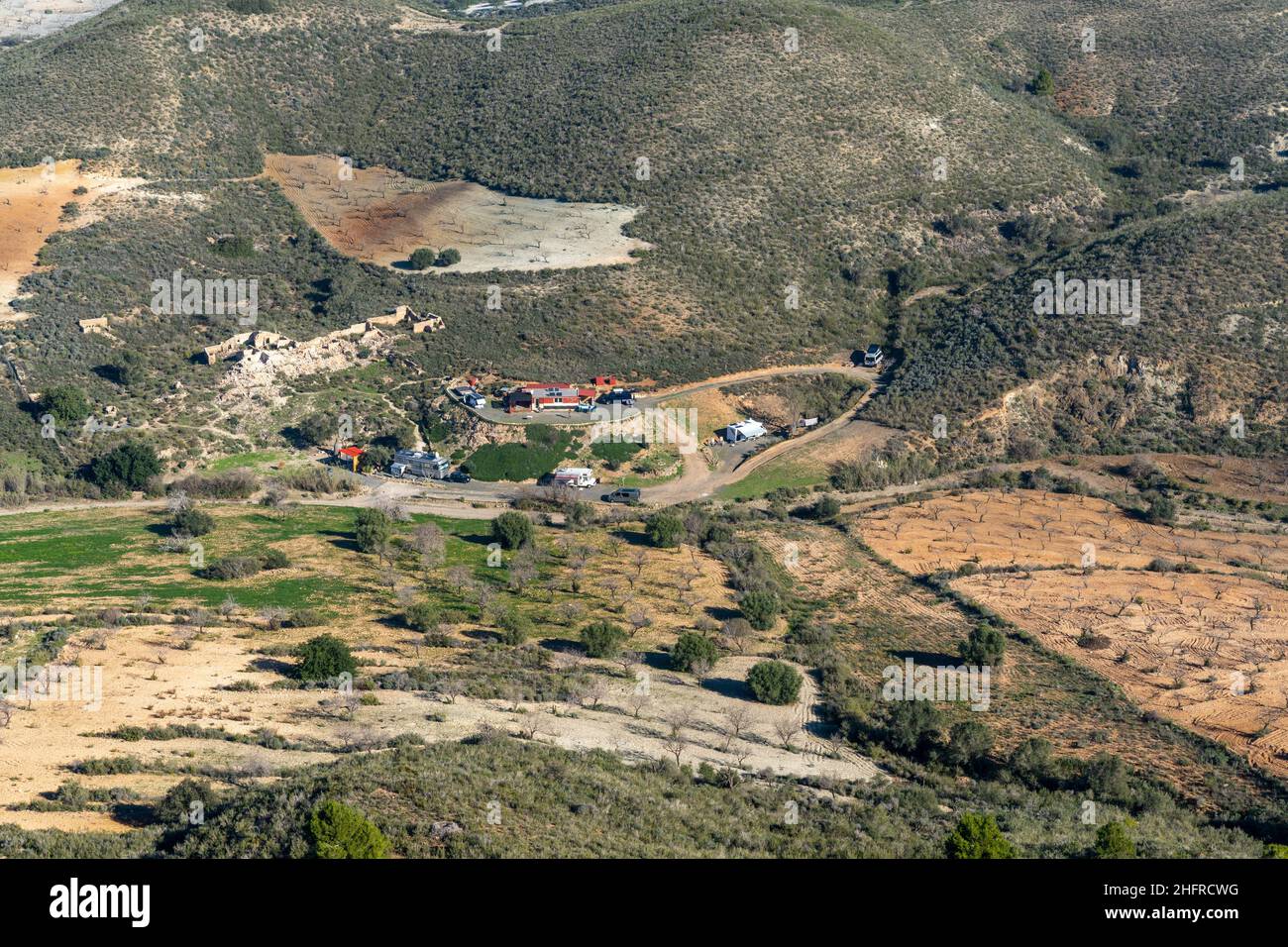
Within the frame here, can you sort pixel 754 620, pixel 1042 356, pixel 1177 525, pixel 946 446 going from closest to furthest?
pixel 754 620 < pixel 1177 525 < pixel 946 446 < pixel 1042 356

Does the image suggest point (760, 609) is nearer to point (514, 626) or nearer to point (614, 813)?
point (514, 626)

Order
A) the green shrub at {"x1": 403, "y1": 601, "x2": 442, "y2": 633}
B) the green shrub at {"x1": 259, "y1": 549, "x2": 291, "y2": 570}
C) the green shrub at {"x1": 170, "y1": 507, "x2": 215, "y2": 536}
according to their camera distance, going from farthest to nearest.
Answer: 1. the green shrub at {"x1": 170, "y1": 507, "x2": 215, "y2": 536}
2. the green shrub at {"x1": 259, "y1": 549, "x2": 291, "y2": 570}
3. the green shrub at {"x1": 403, "y1": 601, "x2": 442, "y2": 633}

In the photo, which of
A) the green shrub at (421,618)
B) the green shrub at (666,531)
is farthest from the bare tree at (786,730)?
the green shrub at (666,531)

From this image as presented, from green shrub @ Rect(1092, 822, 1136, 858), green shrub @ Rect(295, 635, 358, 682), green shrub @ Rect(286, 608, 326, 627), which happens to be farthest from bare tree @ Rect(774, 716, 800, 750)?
green shrub @ Rect(286, 608, 326, 627)

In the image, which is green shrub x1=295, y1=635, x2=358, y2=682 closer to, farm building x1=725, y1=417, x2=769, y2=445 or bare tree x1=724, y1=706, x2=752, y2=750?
bare tree x1=724, y1=706, x2=752, y2=750

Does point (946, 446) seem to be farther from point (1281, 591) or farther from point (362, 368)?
point (362, 368)

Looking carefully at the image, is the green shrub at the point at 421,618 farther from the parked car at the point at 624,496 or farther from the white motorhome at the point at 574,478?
the white motorhome at the point at 574,478

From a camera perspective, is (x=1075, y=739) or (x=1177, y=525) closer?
(x=1075, y=739)
